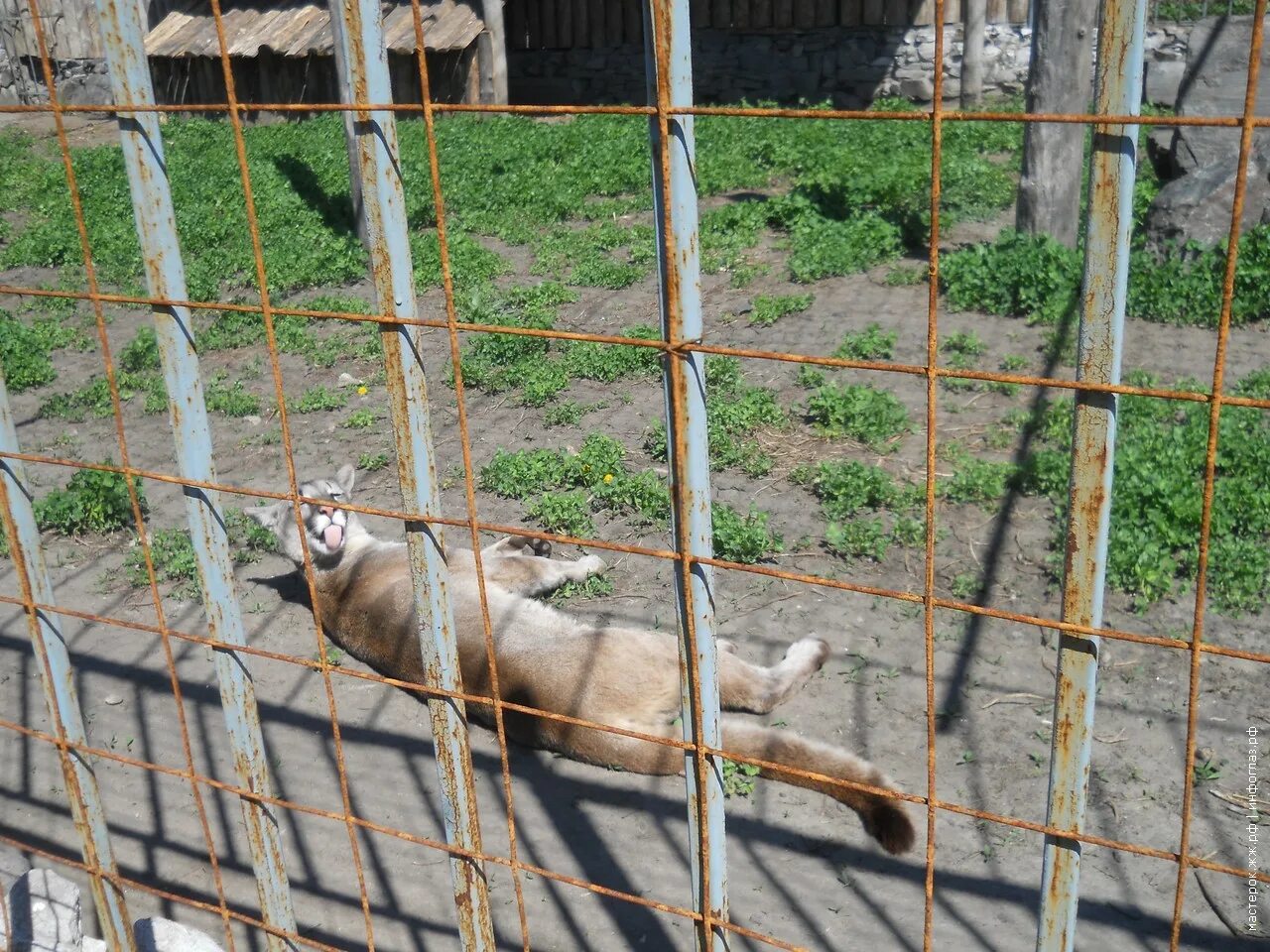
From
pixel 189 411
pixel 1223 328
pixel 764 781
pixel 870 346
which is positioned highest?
pixel 1223 328

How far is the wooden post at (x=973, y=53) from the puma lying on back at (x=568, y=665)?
11.0 meters

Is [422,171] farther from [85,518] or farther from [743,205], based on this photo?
[85,518]

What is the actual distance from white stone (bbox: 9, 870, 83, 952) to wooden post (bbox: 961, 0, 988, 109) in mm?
13628

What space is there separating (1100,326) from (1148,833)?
8.50 feet

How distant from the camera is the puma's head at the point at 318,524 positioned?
5.88m

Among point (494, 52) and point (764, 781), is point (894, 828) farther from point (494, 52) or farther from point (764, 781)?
point (494, 52)

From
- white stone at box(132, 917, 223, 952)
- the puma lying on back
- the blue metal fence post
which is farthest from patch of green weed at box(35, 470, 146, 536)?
Result: the blue metal fence post

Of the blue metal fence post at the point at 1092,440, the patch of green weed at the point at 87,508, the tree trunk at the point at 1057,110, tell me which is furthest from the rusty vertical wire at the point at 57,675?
the tree trunk at the point at 1057,110

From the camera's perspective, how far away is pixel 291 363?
8547 millimetres

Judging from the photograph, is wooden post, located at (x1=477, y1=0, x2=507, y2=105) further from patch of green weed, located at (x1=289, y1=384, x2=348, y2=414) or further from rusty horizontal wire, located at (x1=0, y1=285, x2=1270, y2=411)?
rusty horizontal wire, located at (x1=0, y1=285, x2=1270, y2=411)

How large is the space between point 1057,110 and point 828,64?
28.2 feet

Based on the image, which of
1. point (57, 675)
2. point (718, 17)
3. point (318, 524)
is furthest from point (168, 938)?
point (718, 17)

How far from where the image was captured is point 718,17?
16609mm

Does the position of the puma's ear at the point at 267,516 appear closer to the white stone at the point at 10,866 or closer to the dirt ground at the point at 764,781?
→ the dirt ground at the point at 764,781
